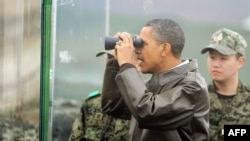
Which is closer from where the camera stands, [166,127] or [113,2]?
[166,127]

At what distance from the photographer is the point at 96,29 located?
2.47m

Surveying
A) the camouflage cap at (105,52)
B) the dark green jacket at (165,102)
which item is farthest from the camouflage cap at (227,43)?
the camouflage cap at (105,52)

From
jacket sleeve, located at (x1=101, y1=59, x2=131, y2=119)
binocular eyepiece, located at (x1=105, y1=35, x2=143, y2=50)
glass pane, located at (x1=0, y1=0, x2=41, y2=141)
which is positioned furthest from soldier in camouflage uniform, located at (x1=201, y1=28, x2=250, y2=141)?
glass pane, located at (x1=0, y1=0, x2=41, y2=141)

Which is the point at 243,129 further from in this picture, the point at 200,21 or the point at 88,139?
the point at 88,139

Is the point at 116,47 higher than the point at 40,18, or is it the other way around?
the point at 40,18

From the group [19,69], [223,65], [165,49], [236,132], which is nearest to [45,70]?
[19,69]

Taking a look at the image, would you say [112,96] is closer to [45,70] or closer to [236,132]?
[45,70]

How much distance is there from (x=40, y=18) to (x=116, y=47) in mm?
514

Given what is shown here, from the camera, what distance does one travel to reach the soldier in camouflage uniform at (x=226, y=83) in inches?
95.4

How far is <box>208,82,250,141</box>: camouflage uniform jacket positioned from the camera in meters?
→ 2.43

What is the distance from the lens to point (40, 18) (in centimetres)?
253

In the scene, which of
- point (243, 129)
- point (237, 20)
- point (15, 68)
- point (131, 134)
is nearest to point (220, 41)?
point (237, 20)

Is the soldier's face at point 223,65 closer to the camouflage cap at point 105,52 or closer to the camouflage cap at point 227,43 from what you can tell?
the camouflage cap at point 227,43

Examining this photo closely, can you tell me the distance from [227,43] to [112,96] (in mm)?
727
